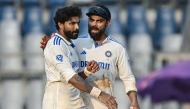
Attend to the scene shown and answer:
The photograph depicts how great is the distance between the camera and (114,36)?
18.9 meters

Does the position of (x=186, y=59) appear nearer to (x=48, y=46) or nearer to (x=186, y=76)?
(x=186, y=76)

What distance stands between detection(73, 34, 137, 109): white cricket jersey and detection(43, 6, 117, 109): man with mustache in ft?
1.24

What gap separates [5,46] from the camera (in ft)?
63.0

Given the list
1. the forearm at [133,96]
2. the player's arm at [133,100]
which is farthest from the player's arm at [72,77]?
the forearm at [133,96]

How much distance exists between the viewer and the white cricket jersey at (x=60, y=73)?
846 centimetres

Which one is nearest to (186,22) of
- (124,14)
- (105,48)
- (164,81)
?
(124,14)

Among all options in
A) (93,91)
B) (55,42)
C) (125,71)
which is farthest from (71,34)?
(125,71)

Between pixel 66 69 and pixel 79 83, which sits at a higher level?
pixel 66 69

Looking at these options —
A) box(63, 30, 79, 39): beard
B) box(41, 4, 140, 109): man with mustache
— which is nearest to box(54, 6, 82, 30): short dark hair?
box(63, 30, 79, 39): beard

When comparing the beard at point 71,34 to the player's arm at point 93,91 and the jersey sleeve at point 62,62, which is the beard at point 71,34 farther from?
the player's arm at point 93,91

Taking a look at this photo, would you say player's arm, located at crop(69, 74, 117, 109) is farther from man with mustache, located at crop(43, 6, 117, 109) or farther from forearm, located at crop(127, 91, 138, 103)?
forearm, located at crop(127, 91, 138, 103)

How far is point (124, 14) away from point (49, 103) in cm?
1184

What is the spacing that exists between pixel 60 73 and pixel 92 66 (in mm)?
333

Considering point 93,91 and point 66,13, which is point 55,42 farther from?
point 93,91
